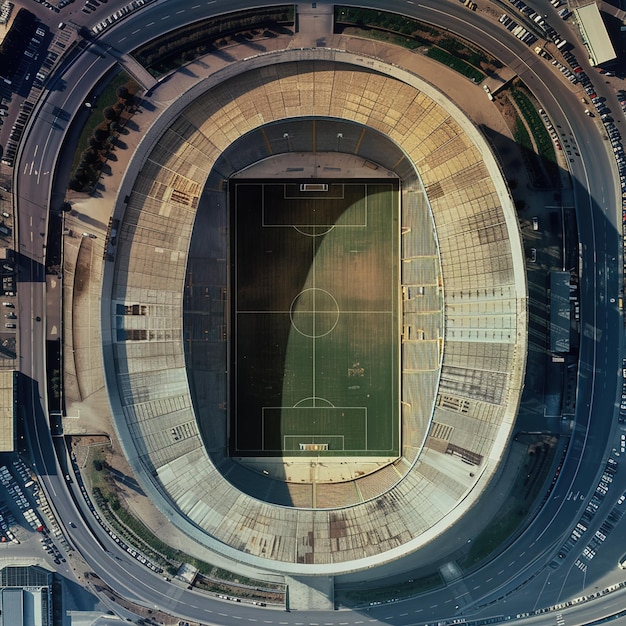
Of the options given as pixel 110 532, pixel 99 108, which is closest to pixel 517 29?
pixel 99 108

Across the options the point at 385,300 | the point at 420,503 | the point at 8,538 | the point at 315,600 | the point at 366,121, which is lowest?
the point at 315,600

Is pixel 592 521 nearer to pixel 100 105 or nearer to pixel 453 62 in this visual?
pixel 453 62

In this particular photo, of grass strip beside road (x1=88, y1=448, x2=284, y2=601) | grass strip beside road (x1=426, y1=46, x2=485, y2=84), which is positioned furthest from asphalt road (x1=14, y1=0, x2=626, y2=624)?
grass strip beside road (x1=426, y1=46, x2=485, y2=84)

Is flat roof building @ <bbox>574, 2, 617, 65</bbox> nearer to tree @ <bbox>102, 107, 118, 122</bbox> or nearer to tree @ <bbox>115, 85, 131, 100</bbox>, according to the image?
tree @ <bbox>115, 85, 131, 100</bbox>

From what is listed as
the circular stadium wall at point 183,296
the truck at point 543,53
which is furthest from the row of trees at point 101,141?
the truck at point 543,53

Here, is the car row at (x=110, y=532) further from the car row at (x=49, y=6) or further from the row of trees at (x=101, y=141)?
the car row at (x=49, y=6)

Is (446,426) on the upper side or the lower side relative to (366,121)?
lower

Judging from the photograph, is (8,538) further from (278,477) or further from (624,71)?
(624,71)

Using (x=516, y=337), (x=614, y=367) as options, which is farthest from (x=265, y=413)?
(x=614, y=367)
